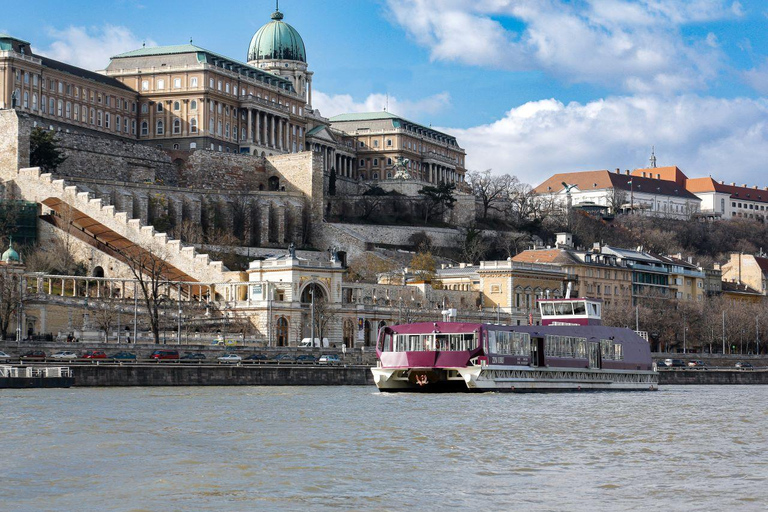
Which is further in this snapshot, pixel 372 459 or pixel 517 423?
pixel 517 423

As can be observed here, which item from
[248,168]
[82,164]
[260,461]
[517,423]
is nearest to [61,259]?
[82,164]

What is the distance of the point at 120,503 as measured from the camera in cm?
2928

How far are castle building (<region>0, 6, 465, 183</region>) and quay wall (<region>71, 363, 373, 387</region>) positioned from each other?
6019 centimetres

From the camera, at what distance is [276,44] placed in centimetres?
17625

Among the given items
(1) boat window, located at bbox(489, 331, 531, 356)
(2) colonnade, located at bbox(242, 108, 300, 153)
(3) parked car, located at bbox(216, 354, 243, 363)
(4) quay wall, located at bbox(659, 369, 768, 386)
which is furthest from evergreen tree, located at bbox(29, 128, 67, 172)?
(1) boat window, located at bbox(489, 331, 531, 356)

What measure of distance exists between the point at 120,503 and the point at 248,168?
108 m

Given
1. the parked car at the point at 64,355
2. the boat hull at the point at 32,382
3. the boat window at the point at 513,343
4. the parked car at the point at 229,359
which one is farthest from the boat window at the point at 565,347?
the boat hull at the point at 32,382

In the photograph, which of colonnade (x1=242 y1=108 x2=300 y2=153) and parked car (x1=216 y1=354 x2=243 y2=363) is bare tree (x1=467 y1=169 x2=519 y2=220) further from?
parked car (x1=216 y1=354 x2=243 y2=363)

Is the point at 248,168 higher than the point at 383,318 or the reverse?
higher

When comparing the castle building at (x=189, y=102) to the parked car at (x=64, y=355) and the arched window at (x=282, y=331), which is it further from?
the parked car at (x=64, y=355)

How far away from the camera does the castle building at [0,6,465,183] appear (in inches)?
4948

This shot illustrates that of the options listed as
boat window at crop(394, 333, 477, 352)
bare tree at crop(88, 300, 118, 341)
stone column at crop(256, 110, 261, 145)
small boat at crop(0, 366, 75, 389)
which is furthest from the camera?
stone column at crop(256, 110, 261, 145)

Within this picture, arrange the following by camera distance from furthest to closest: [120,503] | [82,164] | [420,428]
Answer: [82,164]
[420,428]
[120,503]

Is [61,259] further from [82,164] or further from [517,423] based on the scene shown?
[517,423]
